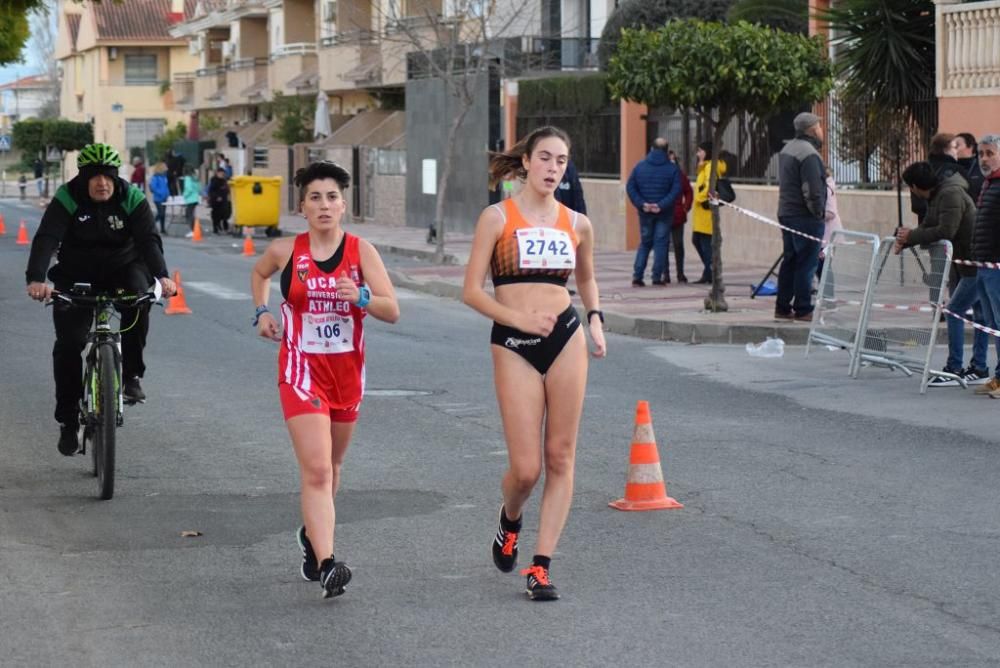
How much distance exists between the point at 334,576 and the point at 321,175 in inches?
62.0

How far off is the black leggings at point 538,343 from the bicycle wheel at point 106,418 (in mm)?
2870

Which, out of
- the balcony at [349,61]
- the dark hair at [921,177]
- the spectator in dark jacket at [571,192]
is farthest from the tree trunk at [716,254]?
the balcony at [349,61]

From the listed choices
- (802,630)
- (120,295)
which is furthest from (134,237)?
(802,630)

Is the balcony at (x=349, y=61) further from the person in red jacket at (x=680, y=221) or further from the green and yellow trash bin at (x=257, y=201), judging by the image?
the person in red jacket at (x=680, y=221)

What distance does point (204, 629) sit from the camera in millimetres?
6438

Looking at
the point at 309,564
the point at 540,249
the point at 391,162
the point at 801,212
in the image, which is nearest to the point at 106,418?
the point at 309,564

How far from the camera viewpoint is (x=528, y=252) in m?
6.95

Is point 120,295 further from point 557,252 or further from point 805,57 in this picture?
point 805,57

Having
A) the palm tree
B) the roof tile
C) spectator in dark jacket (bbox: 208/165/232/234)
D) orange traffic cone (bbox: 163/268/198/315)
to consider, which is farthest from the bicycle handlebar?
the roof tile

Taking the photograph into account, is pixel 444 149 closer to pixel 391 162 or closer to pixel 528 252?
pixel 391 162

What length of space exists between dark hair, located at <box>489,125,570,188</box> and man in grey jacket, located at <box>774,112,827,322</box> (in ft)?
32.9

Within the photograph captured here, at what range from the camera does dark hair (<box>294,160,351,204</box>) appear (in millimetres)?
7090

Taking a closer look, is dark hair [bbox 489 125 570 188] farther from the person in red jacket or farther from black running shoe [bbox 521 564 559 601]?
the person in red jacket

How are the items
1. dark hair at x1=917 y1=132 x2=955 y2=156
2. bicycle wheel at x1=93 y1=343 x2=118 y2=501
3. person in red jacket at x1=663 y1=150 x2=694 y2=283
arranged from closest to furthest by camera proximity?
bicycle wheel at x1=93 y1=343 x2=118 y2=501, dark hair at x1=917 y1=132 x2=955 y2=156, person in red jacket at x1=663 y1=150 x2=694 y2=283
